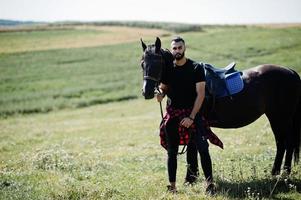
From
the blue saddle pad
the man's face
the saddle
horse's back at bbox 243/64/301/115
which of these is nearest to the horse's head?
the man's face

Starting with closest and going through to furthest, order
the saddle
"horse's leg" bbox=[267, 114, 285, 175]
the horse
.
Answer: the saddle → the horse → "horse's leg" bbox=[267, 114, 285, 175]

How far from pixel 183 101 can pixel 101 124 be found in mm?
17301

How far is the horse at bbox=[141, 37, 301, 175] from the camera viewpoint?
841 cm

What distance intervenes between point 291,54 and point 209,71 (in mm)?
48229

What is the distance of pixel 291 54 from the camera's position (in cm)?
5259

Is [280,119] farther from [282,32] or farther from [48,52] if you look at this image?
[282,32]

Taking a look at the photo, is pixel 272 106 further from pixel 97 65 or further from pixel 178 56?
pixel 97 65

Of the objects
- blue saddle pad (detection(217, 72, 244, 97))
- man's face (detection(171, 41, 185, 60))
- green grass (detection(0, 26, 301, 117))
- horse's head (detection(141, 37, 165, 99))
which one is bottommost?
green grass (detection(0, 26, 301, 117))

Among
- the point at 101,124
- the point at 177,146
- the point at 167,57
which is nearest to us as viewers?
the point at 167,57

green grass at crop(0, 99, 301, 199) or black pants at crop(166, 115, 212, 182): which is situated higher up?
black pants at crop(166, 115, 212, 182)

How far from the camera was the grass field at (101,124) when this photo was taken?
778 centimetres

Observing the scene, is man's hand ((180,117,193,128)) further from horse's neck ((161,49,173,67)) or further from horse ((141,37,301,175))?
horse ((141,37,301,175))

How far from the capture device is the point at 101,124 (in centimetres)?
2394

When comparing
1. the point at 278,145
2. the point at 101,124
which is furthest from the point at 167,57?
the point at 101,124
